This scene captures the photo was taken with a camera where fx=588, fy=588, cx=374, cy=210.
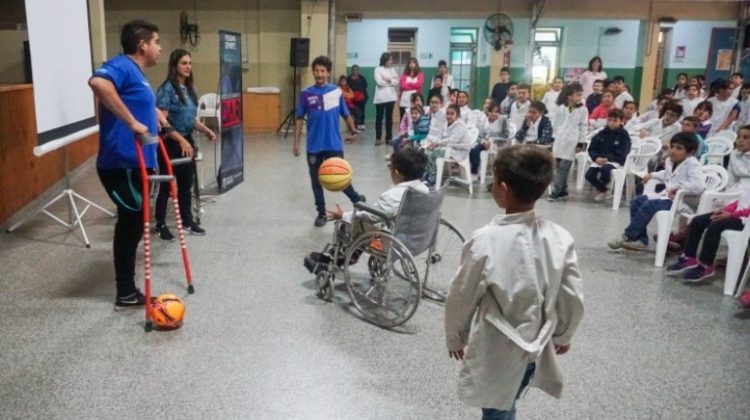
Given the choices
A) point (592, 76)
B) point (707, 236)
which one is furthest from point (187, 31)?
point (707, 236)

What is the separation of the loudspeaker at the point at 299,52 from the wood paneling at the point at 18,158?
19.0 ft

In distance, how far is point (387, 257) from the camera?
2879mm

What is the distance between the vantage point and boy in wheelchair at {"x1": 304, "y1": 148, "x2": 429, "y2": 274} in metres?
2.97

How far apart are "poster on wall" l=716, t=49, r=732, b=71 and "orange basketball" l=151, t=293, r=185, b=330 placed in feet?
44.6

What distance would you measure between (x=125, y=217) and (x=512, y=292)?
7.33 ft

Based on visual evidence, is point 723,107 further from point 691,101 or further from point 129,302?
point 129,302

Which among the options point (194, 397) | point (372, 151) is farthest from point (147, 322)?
point (372, 151)

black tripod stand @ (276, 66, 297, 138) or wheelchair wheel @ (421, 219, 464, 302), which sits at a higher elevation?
black tripod stand @ (276, 66, 297, 138)

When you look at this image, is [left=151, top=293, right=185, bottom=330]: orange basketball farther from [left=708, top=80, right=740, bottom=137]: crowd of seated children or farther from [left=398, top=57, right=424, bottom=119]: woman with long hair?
[left=398, top=57, right=424, bottom=119]: woman with long hair

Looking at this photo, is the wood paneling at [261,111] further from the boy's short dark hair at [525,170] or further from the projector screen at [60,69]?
the boy's short dark hair at [525,170]

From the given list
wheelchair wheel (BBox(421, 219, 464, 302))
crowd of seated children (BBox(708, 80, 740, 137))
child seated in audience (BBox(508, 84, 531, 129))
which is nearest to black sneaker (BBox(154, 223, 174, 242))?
wheelchair wheel (BBox(421, 219, 464, 302))

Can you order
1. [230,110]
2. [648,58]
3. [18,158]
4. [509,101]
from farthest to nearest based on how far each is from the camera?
[648,58], [509,101], [230,110], [18,158]

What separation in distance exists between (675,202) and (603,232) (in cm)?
85

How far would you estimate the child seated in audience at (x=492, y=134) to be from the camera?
6.81 metres
